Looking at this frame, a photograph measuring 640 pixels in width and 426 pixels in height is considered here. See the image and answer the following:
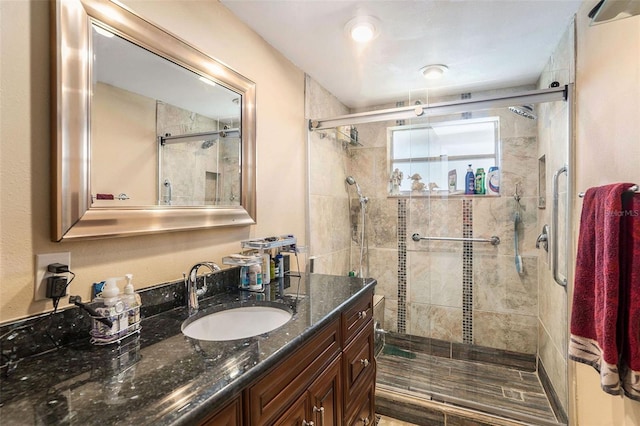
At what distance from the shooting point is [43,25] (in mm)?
870

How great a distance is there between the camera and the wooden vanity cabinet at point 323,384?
815mm

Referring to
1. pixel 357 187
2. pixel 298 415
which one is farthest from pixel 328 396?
pixel 357 187

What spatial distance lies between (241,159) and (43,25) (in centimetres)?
88

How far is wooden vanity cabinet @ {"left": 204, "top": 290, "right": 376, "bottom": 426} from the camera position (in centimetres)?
82

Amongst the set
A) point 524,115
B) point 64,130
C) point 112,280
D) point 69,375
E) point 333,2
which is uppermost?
point 333,2

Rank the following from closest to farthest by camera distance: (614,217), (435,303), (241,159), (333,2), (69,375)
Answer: (69,375) < (614,217) < (333,2) < (241,159) < (435,303)

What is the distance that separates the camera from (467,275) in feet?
8.71

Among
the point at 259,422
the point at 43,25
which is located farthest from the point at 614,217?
the point at 43,25

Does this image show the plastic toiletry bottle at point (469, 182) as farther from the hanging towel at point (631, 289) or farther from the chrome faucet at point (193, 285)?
the chrome faucet at point (193, 285)

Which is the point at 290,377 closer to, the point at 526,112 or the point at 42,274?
the point at 42,274

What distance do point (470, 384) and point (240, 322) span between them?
191 cm

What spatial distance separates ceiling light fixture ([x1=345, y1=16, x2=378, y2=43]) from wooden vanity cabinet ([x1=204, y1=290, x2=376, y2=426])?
4.79 ft

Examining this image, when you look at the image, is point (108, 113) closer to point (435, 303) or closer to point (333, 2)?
point (333, 2)

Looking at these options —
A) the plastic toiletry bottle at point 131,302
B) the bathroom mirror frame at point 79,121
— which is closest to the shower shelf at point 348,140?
the bathroom mirror frame at point 79,121
